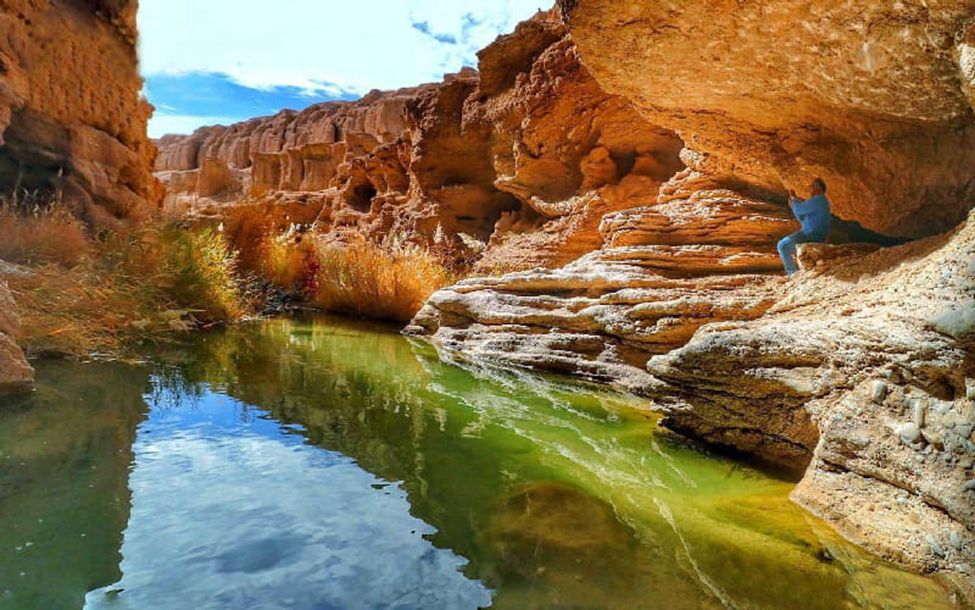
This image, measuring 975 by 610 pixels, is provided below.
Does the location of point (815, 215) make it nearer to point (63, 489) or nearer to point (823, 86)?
point (823, 86)

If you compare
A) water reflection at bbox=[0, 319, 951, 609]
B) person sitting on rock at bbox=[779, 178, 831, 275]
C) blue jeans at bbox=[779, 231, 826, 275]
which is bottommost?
water reflection at bbox=[0, 319, 951, 609]

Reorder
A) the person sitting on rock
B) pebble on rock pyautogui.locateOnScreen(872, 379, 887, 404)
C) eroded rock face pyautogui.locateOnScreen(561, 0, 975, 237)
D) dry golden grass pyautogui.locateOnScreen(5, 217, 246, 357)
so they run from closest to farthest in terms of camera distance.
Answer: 1. pebble on rock pyautogui.locateOnScreen(872, 379, 887, 404)
2. eroded rock face pyautogui.locateOnScreen(561, 0, 975, 237)
3. dry golden grass pyautogui.locateOnScreen(5, 217, 246, 357)
4. the person sitting on rock

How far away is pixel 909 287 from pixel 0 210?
7752 mm

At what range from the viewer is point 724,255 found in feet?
20.7

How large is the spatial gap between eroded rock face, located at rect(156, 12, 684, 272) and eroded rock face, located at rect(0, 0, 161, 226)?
430 centimetres

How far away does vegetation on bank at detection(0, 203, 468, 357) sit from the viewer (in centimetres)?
511

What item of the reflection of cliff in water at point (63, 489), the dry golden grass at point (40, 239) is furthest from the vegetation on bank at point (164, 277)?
the reflection of cliff in water at point (63, 489)

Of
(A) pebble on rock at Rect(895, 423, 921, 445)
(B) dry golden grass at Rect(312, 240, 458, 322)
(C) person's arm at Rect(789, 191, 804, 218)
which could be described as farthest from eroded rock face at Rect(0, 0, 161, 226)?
(A) pebble on rock at Rect(895, 423, 921, 445)

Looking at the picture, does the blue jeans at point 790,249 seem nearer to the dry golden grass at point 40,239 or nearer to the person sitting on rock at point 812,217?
the person sitting on rock at point 812,217

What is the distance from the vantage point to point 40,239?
6164mm

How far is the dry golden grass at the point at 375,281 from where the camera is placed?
10.1 metres

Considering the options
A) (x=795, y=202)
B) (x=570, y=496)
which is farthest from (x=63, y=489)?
(x=795, y=202)

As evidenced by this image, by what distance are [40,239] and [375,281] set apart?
15.9 ft

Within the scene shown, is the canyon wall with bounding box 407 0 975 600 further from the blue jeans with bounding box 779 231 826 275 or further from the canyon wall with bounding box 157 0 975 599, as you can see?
the blue jeans with bounding box 779 231 826 275
